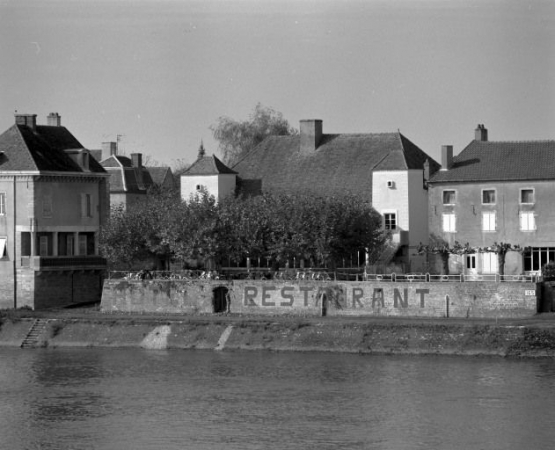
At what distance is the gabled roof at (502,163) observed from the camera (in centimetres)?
8294

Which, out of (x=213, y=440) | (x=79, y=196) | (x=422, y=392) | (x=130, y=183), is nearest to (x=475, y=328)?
(x=422, y=392)

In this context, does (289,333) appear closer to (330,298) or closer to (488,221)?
(330,298)

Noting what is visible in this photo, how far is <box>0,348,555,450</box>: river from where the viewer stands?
52.7 meters

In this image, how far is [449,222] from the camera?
278ft

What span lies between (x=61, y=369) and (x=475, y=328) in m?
18.4

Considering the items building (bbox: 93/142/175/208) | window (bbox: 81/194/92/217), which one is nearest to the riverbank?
window (bbox: 81/194/92/217)

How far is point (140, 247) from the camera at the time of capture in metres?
83.9

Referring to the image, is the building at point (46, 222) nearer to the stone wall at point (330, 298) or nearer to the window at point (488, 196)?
the stone wall at point (330, 298)

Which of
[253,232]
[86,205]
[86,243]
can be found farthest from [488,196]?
[86,243]

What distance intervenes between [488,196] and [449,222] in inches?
103

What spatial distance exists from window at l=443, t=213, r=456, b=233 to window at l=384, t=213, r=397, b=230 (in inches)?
143

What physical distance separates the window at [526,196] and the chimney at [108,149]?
4234 centimetres

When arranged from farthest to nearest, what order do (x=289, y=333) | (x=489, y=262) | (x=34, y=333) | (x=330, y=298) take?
Result: 1. (x=489, y=262)
2. (x=34, y=333)
3. (x=330, y=298)
4. (x=289, y=333)

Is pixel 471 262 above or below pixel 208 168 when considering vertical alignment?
below
